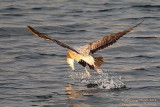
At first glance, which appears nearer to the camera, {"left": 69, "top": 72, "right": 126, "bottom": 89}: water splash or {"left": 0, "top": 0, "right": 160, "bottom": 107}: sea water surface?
{"left": 0, "top": 0, "right": 160, "bottom": 107}: sea water surface

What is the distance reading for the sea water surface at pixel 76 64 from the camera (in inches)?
379

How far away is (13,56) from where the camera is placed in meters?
12.8

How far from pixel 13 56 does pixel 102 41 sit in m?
3.38

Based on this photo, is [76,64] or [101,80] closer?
[101,80]

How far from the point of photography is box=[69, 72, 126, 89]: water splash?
34.0 ft

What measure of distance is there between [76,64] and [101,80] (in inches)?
59.7

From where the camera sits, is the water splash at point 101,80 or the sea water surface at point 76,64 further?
the water splash at point 101,80

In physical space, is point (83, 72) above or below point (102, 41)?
below

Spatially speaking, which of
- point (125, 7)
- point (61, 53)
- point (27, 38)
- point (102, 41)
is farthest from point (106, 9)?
point (102, 41)

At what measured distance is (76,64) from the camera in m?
12.2

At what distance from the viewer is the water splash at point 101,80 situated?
10352mm

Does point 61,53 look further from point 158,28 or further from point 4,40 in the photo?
point 158,28

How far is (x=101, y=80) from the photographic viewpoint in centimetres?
1073

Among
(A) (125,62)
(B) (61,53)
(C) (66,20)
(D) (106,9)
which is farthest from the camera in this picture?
(D) (106,9)
